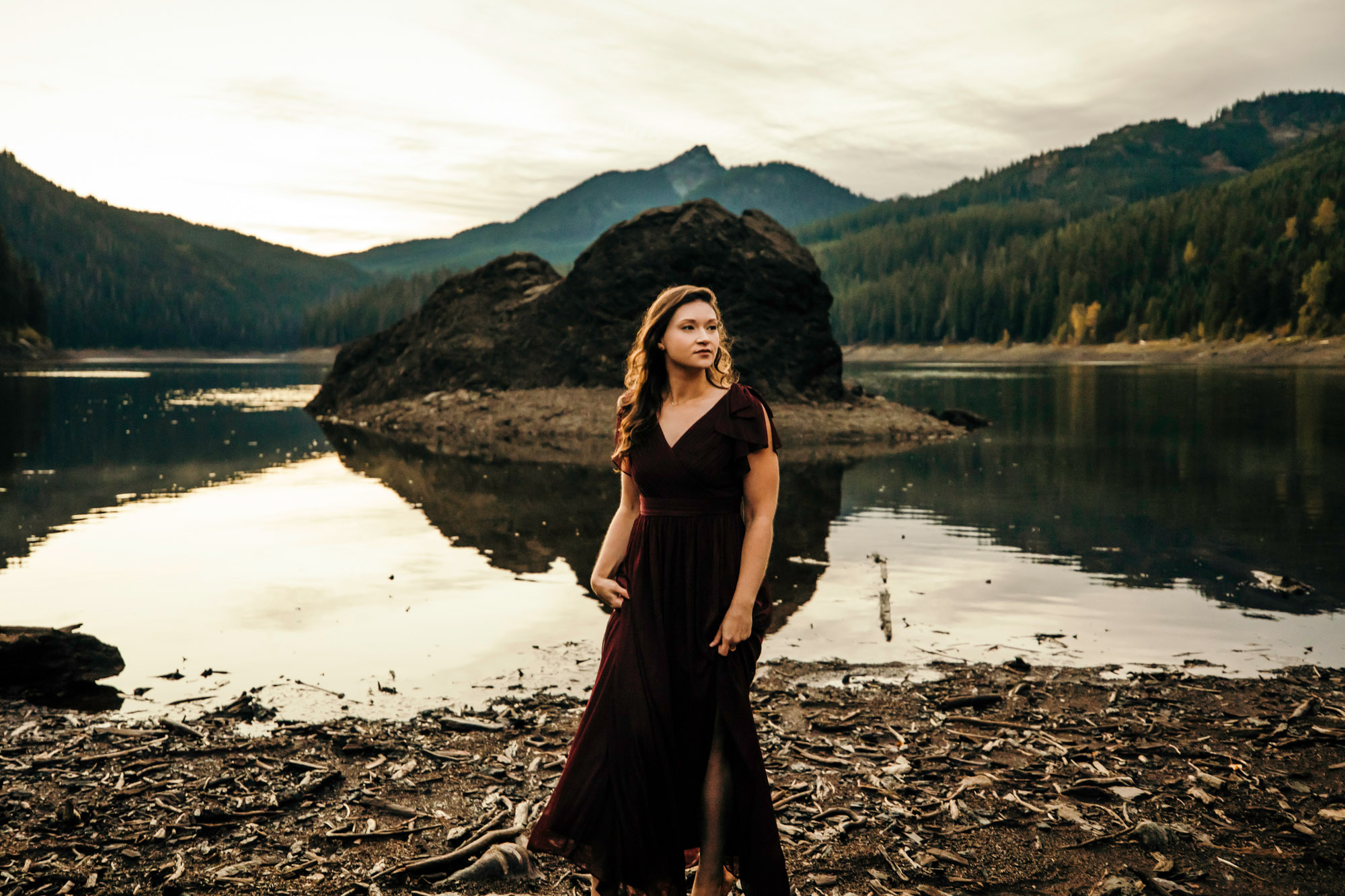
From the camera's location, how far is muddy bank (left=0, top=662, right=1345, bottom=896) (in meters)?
4.89

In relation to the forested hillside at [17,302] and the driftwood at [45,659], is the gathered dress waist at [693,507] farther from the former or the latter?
the forested hillside at [17,302]

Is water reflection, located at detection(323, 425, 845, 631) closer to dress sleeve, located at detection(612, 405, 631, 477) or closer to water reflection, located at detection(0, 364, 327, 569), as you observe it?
water reflection, located at detection(0, 364, 327, 569)

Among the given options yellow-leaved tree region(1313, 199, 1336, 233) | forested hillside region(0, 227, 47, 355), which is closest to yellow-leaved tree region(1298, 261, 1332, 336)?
yellow-leaved tree region(1313, 199, 1336, 233)

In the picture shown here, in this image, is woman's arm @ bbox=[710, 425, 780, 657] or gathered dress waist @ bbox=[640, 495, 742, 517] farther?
gathered dress waist @ bbox=[640, 495, 742, 517]

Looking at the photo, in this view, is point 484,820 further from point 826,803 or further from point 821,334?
point 821,334

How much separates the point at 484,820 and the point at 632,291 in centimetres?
3732

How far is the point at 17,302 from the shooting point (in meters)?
120

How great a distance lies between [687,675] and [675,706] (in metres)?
0.15

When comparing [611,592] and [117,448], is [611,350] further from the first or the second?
[611,592]

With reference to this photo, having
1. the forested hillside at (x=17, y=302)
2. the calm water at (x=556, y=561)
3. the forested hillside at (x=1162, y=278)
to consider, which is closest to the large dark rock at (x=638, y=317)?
the calm water at (x=556, y=561)

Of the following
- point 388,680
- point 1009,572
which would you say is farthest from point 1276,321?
point 388,680

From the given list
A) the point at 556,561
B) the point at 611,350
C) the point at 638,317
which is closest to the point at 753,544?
the point at 556,561

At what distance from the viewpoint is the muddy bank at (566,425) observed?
29781 millimetres

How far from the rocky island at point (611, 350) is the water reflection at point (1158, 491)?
6394 mm
